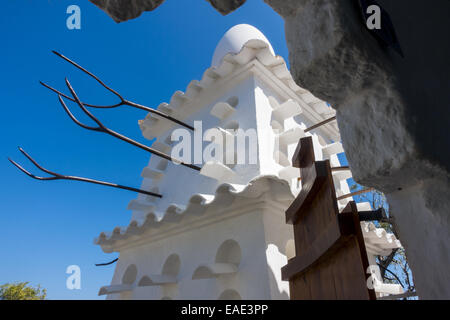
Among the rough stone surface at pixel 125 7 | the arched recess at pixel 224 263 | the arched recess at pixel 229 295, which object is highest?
the rough stone surface at pixel 125 7

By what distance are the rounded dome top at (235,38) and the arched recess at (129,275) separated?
15.9 feet

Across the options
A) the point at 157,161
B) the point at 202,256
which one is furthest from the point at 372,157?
the point at 157,161

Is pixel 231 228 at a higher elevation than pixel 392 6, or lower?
lower

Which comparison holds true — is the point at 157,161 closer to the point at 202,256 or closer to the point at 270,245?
the point at 202,256

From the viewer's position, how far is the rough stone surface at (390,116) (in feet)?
2.93

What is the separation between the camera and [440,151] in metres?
0.95

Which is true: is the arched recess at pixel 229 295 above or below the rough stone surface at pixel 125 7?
below

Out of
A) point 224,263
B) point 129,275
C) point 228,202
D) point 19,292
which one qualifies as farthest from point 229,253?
point 19,292

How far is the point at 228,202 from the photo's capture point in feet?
10.6

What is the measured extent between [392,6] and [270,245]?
245 cm

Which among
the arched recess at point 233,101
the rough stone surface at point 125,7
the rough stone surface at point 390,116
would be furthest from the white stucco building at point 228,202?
the rough stone surface at point 125,7

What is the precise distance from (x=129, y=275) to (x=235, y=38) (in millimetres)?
5848

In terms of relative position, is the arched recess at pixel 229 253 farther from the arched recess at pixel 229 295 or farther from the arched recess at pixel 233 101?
the arched recess at pixel 233 101

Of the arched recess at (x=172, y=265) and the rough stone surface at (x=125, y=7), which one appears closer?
the rough stone surface at (x=125, y=7)
